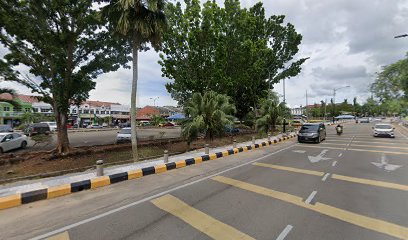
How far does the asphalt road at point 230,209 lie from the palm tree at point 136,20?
5008 millimetres

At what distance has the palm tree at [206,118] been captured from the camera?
15180 mm

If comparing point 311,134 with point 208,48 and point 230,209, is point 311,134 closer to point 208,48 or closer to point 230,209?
point 208,48

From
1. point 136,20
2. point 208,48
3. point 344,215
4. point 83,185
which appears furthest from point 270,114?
point 83,185

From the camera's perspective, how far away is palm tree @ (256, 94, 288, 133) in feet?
81.9

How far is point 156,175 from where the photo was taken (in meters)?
9.18

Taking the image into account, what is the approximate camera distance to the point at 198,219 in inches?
198

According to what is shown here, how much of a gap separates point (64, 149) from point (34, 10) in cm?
752

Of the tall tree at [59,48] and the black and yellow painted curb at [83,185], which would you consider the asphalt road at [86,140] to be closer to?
the tall tree at [59,48]

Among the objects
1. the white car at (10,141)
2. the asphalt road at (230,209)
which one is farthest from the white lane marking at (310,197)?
the white car at (10,141)

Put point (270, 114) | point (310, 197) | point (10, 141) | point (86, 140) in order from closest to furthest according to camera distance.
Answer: point (310, 197), point (10, 141), point (86, 140), point (270, 114)

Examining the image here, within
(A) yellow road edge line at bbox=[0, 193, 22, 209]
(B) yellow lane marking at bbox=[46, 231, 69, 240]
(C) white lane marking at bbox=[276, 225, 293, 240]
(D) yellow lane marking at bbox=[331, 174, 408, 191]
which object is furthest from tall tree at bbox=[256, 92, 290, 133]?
(B) yellow lane marking at bbox=[46, 231, 69, 240]

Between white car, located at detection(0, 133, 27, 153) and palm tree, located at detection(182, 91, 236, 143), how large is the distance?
12.4m

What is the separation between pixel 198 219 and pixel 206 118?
10.9m

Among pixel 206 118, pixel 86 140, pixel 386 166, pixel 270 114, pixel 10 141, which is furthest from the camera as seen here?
pixel 270 114
